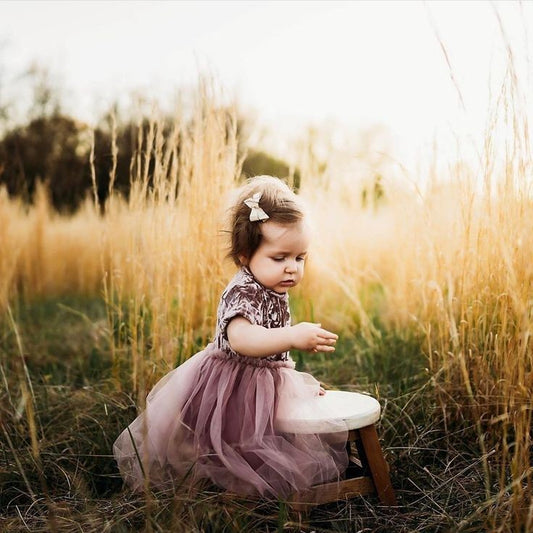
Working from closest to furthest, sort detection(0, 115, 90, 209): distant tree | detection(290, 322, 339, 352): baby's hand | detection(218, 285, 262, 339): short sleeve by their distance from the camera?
detection(290, 322, 339, 352): baby's hand, detection(218, 285, 262, 339): short sleeve, detection(0, 115, 90, 209): distant tree

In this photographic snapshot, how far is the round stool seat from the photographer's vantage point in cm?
160

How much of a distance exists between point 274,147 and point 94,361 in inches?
91.0

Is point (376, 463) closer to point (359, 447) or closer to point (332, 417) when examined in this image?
point (359, 447)

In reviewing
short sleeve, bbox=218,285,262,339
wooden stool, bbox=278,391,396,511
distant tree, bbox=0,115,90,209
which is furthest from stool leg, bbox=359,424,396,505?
distant tree, bbox=0,115,90,209

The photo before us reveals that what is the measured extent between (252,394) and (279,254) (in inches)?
15.1

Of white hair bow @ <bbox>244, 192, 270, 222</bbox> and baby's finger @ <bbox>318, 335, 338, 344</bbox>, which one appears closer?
baby's finger @ <bbox>318, 335, 338, 344</bbox>

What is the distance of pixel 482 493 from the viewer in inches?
69.1

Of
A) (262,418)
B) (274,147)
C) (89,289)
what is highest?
(274,147)

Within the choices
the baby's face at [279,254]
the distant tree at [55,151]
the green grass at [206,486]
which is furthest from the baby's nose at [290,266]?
the distant tree at [55,151]

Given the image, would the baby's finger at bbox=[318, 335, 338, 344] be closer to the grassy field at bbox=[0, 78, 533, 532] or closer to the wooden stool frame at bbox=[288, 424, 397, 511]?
the wooden stool frame at bbox=[288, 424, 397, 511]

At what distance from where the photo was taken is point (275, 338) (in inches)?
62.7

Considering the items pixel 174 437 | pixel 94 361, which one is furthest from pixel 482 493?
pixel 94 361

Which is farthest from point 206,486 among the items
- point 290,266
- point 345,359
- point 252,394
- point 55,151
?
point 55,151

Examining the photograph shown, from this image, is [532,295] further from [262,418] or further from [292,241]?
[262,418]
